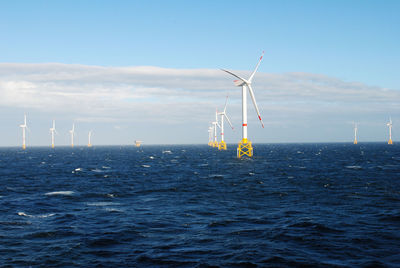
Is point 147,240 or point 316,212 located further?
point 316,212

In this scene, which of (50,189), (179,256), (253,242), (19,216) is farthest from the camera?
(50,189)

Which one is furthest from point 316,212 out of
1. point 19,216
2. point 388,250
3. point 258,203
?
point 19,216

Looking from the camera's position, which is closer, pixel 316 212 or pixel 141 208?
pixel 316 212

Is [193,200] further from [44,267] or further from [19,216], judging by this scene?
[44,267]

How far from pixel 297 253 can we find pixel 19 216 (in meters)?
25.2

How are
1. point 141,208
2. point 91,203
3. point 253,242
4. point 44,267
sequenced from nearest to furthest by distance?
point 44,267
point 253,242
point 141,208
point 91,203

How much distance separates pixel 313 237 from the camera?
25266mm

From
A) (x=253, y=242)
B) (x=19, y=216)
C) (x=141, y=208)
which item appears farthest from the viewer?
(x=141, y=208)

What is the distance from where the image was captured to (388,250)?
22203mm

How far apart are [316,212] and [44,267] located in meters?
24.2

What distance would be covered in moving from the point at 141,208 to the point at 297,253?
19682 millimetres

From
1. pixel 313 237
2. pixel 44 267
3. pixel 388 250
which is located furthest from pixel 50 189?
pixel 388 250

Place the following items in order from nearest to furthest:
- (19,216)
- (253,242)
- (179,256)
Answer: (179,256) → (253,242) → (19,216)

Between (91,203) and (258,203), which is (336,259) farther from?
(91,203)
